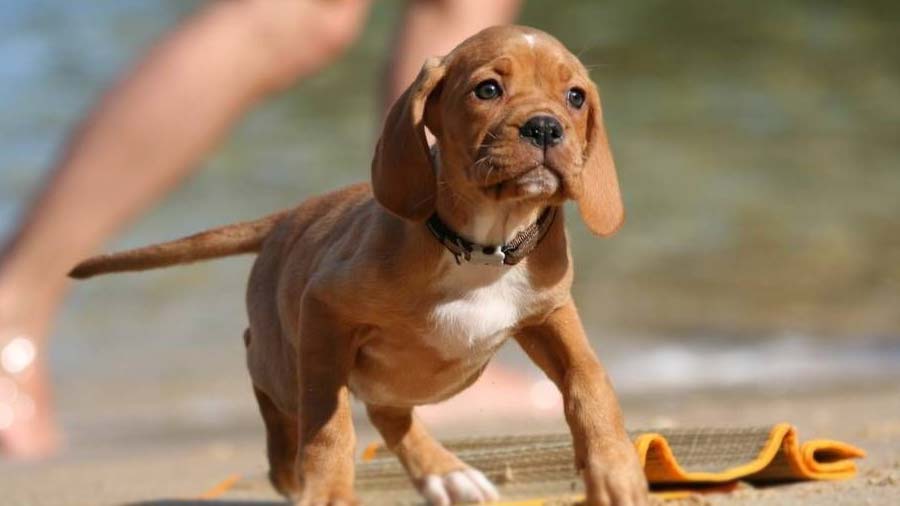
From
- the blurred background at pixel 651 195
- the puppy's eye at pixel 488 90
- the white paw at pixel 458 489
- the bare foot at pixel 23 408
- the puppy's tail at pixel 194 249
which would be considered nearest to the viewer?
the puppy's eye at pixel 488 90

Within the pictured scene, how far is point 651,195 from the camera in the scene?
9.38 m

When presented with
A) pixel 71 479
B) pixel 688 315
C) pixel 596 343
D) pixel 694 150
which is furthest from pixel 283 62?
pixel 694 150

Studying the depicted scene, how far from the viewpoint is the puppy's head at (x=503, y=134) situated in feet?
9.82

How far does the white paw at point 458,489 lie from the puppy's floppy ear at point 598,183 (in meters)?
0.72

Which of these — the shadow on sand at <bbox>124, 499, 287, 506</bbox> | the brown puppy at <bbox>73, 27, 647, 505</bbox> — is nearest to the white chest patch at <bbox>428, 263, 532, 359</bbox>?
the brown puppy at <bbox>73, 27, 647, 505</bbox>

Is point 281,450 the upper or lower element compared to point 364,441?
upper

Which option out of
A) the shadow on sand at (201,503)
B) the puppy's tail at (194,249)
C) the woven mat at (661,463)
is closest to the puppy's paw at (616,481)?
the woven mat at (661,463)

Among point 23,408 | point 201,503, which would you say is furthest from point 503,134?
point 23,408

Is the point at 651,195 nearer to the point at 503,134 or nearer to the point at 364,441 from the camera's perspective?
the point at 364,441

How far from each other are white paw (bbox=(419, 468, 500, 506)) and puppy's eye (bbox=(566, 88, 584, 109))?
3.04 ft

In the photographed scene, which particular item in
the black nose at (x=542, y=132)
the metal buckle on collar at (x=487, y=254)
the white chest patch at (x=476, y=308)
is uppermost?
the black nose at (x=542, y=132)

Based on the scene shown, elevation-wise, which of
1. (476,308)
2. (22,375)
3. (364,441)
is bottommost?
(364,441)

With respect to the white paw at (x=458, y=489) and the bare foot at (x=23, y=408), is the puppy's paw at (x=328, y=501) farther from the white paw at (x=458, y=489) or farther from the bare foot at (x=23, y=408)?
the bare foot at (x=23, y=408)

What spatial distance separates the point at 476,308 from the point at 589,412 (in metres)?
0.28
